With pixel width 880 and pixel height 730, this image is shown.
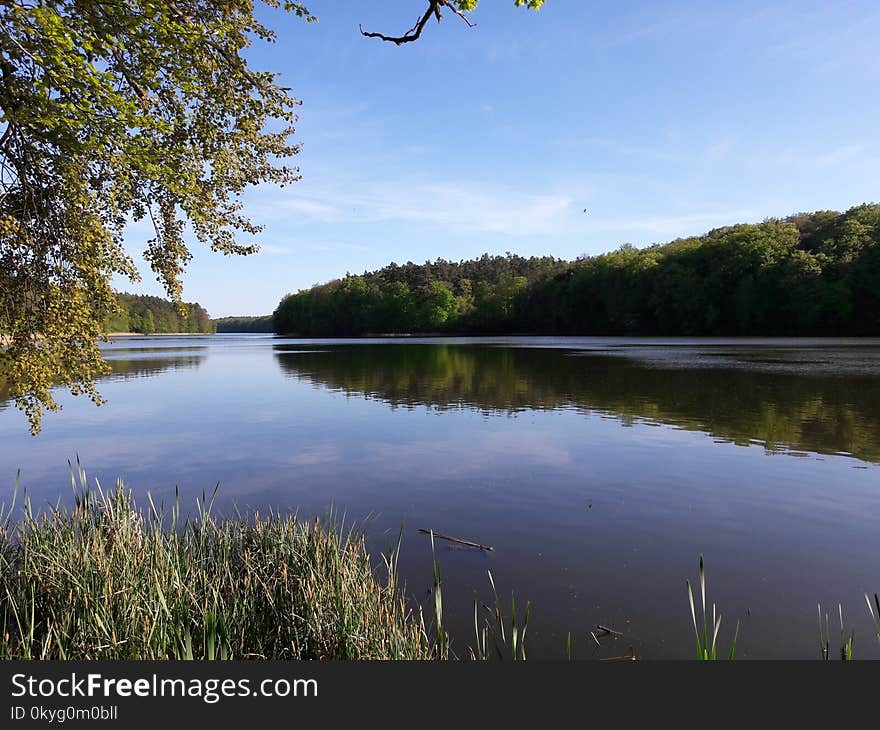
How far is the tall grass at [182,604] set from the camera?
4.77 m

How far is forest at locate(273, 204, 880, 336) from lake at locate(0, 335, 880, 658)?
6848cm

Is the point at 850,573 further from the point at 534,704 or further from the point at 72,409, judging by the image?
the point at 72,409

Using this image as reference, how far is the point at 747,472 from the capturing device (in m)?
12.5

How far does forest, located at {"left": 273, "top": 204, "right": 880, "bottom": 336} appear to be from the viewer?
8412 cm

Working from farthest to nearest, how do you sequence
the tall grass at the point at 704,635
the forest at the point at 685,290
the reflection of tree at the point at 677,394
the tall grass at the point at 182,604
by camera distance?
the forest at the point at 685,290, the reflection of tree at the point at 677,394, the tall grass at the point at 182,604, the tall grass at the point at 704,635

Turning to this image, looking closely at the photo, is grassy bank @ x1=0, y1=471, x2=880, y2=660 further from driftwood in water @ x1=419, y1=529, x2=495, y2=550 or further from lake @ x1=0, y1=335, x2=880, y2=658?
driftwood in water @ x1=419, y1=529, x2=495, y2=550

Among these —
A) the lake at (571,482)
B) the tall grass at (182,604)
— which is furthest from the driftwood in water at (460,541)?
the tall grass at (182,604)

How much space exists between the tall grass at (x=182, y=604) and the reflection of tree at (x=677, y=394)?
42.4 ft

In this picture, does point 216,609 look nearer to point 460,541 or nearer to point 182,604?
point 182,604

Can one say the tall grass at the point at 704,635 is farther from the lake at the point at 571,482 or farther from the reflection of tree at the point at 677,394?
the reflection of tree at the point at 677,394

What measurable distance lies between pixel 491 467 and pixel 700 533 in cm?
533

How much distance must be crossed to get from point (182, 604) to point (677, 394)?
2395 cm

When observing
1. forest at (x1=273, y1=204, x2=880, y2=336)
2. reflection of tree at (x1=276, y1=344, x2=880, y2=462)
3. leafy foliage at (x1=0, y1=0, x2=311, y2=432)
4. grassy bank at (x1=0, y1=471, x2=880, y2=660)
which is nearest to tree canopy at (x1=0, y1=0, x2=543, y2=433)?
leafy foliage at (x1=0, y1=0, x2=311, y2=432)

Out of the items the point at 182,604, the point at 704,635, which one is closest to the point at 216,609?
the point at 182,604
